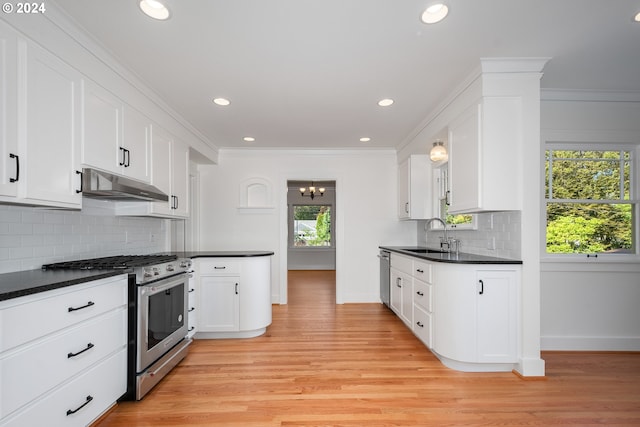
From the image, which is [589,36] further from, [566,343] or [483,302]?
[566,343]

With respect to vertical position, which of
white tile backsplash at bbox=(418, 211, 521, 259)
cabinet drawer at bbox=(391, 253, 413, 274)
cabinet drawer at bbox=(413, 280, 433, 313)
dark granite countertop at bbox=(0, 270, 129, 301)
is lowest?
cabinet drawer at bbox=(413, 280, 433, 313)

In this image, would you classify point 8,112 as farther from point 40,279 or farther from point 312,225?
point 312,225

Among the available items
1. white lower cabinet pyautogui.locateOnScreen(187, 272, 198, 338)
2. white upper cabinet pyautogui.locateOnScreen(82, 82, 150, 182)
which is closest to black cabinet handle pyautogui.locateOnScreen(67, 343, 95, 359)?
white upper cabinet pyautogui.locateOnScreen(82, 82, 150, 182)

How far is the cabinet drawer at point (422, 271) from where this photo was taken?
294cm

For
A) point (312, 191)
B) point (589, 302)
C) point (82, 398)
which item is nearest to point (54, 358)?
point (82, 398)

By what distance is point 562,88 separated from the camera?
2.97 m

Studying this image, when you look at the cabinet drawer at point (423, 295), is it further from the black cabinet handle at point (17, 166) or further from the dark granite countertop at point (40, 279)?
the black cabinet handle at point (17, 166)

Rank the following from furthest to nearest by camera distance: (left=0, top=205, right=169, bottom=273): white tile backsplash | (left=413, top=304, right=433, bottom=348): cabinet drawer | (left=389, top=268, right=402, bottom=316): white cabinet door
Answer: (left=389, top=268, right=402, bottom=316): white cabinet door < (left=413, top=304, right=433, bottom=348): cabinet drawer < (left=0, top=205, right=169, bottom=273): white tile backsplash

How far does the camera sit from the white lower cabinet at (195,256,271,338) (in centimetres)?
336

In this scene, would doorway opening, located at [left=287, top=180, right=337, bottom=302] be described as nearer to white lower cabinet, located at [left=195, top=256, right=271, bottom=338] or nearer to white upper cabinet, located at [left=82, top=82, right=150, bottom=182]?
white lower cabinet, located at [left=195, top=256, right=271, bottom=338]

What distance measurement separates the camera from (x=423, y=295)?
3.07 m

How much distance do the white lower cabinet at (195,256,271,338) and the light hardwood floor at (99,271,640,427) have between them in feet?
0.47

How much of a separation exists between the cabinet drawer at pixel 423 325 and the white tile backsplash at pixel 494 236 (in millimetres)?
843

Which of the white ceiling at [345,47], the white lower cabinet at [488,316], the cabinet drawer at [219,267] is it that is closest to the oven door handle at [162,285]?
the cabinet drawer at [219,267]
